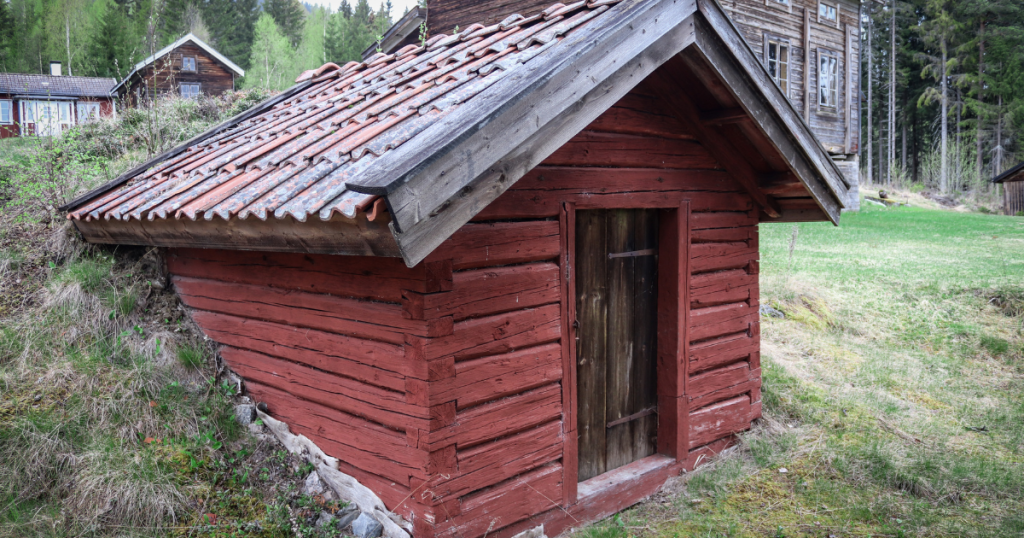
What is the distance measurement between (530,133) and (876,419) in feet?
17.4

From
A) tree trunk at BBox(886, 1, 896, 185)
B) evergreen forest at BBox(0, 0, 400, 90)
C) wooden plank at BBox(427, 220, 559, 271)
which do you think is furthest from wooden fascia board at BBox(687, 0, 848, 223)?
tree trunk at BBox(886, 1, 896, 185)

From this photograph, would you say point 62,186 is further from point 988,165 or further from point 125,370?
point 988,165

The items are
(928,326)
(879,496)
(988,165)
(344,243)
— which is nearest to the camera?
(344,243)

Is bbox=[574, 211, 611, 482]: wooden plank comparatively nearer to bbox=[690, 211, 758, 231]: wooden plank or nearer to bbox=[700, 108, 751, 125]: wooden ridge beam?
bbox=[690, 211, 758, 231]: wooden plank

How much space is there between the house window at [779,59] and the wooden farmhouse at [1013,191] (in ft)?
55.6

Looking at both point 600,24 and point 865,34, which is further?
point 865,34

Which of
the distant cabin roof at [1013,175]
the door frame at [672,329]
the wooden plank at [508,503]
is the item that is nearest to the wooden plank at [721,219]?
the door frame at [672,329]

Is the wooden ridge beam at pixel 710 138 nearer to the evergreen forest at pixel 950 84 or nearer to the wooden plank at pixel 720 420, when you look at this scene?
the wooden plank at pixel 720 420

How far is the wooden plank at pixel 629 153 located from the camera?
415 cm

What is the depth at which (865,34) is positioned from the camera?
43719 mm

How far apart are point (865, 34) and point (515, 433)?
50016 millimetres

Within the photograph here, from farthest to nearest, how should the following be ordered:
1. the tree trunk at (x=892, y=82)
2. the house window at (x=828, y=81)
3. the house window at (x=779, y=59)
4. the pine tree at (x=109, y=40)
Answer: the tree trunk at (x=892, y=82) → the pine tree at (x=109, y=40) → the house window at (x=828, y=81) → the house window at (x=779, y=59)

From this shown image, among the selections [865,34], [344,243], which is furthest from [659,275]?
[865,34]

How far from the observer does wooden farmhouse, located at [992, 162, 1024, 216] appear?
27.6 metres
